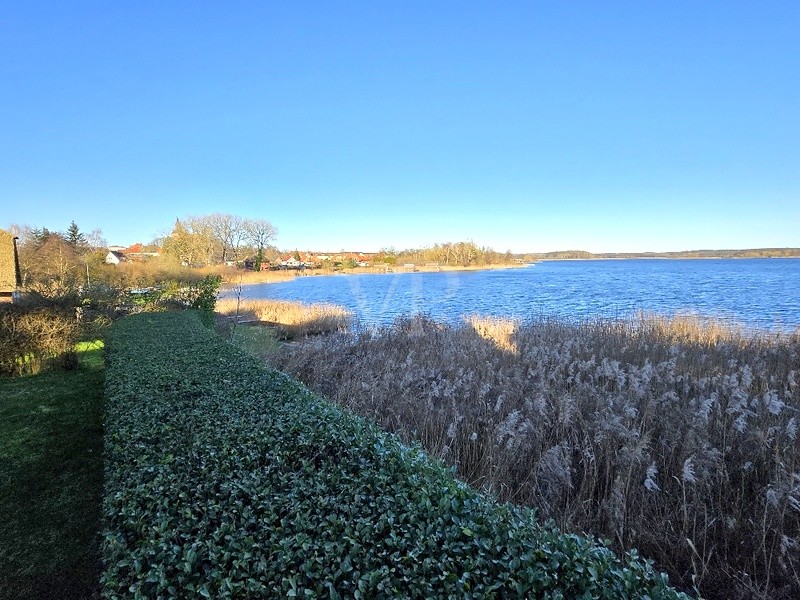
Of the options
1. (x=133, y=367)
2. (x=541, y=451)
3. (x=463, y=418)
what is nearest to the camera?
(x=541, y=451)

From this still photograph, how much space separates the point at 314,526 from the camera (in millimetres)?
1705

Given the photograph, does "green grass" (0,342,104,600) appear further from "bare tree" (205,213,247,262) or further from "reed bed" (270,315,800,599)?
"bare tree" (205,213,247,262)

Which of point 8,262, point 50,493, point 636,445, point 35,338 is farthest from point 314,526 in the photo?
point 8,262

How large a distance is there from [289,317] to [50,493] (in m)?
12.4

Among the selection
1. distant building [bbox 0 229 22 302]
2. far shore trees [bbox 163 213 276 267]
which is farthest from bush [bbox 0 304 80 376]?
far shore trees [bbox 163 213 276 267]

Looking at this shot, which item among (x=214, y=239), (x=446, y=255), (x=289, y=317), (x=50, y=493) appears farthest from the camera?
(x=446, y=255)

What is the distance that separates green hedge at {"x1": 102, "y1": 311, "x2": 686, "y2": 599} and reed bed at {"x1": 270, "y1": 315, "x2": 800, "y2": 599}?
3.03ft

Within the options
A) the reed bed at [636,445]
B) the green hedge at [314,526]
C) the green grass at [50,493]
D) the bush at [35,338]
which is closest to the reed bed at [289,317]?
the bush at [35,338]

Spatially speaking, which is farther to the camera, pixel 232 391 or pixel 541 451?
pixel 541 451

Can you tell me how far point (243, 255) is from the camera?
53531 mm

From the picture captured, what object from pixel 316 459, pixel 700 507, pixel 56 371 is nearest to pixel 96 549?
pixel 316 459

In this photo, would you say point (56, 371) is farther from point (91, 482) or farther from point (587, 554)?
point (587, 554)

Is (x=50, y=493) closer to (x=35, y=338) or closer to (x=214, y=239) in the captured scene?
(x=35, y=338)

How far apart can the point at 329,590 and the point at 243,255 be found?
182 ft
